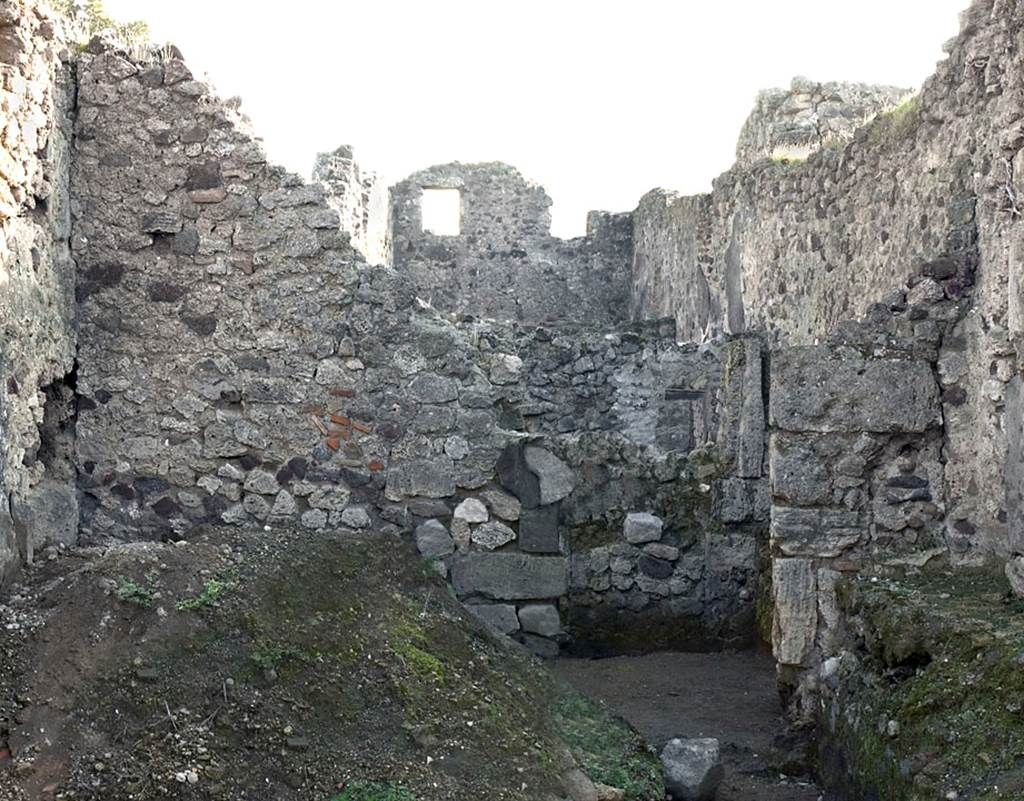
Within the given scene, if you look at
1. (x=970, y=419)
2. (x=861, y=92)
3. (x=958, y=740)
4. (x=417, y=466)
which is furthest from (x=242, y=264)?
(x=861, y=92)

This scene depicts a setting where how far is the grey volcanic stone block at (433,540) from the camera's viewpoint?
708 centimetres

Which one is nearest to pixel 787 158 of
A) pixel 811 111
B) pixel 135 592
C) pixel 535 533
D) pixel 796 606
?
pixel 811 111

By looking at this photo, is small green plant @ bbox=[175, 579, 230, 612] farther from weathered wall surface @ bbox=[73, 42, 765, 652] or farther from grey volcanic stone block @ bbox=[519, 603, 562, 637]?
grey volcanic stone block @ bbox=[519, 603, 562, 637]

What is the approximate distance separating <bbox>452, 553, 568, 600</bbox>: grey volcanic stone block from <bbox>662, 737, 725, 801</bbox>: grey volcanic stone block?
1641 mm

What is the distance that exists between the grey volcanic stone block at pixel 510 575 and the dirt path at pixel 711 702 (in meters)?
0.50

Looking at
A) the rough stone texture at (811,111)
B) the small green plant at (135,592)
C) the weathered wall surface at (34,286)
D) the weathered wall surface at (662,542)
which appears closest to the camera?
the small green plant at (135,592)

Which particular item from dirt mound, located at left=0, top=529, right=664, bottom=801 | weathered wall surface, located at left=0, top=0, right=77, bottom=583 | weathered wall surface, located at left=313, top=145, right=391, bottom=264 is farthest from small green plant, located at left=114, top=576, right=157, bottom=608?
weathered wall surface, located at left=313, top=145, right=391, bottom=264

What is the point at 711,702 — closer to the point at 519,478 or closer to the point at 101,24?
the point at 519,478

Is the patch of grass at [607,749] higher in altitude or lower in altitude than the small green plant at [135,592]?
lower

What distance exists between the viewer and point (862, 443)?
616cm

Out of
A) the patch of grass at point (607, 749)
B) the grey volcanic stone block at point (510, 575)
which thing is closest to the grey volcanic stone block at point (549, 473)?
the grey volcanic stone block at point (510, 575)

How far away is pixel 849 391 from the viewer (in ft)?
20.2

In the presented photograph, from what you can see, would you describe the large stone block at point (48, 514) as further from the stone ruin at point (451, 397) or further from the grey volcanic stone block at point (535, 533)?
the grey volcanic stone block at point (535, 533)

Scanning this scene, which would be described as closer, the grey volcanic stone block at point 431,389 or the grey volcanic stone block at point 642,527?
the grey volcanic stone block at point 431,389
